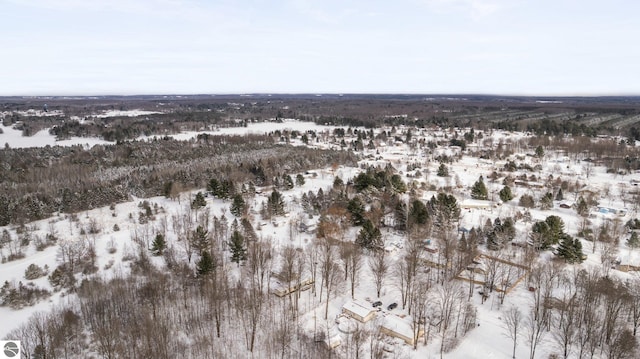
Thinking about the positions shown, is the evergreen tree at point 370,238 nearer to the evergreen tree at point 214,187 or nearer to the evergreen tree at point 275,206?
the evergreen tree at point 275,206

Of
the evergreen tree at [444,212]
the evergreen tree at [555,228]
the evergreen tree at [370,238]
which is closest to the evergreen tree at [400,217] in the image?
the evergreen tree at [444,212]

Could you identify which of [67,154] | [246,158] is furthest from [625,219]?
[67,154]

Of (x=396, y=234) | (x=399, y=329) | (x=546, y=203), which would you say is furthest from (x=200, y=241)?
(x=546, y=203)

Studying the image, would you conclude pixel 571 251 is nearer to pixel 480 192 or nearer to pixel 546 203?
pixel 546 203

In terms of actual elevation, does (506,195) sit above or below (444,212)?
below

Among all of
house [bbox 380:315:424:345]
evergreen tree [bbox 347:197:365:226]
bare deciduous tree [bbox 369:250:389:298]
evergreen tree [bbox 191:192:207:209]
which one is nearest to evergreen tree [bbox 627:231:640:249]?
bare deciduous tree [bbox 369:250:389:298]
